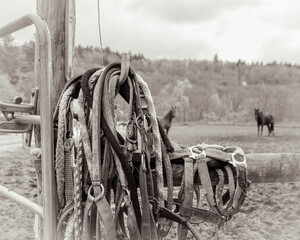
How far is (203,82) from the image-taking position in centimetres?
8856

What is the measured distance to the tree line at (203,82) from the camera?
5400 centimetres

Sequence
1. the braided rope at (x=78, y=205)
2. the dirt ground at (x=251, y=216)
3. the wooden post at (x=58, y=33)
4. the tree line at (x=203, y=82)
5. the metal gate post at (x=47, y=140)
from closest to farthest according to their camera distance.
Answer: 1. the braided rope at (x=78, y=205)
2. the metal gate post at (x=47, y=140)
3. the wooden post at (x=58, y=33)
4. the dirt ground at (x=251, y=216)
5. the tree line at (x=203, y=82)

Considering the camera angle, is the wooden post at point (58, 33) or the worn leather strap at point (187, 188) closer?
the worn leather strap at point (187, 188)

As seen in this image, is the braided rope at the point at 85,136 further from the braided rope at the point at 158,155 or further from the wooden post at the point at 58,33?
the wooden post at the point at 58,33

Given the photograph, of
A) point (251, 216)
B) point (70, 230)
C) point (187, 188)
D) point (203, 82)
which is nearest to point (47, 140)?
point (70, 230)

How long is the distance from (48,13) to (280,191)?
543cm

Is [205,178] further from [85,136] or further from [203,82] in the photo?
[203,82]

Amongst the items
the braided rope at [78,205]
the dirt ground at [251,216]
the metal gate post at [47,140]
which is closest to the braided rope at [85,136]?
the braided rope at [78,205]

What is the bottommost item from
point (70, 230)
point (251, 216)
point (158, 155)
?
point (251, 216)

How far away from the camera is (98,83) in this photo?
3.95 feet

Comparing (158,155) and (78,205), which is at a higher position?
(158,155)

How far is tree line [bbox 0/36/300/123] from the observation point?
5400cm

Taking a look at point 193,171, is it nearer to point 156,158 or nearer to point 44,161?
point 156,158

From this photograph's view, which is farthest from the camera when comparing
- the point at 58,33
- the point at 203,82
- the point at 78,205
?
the point at 203,82
